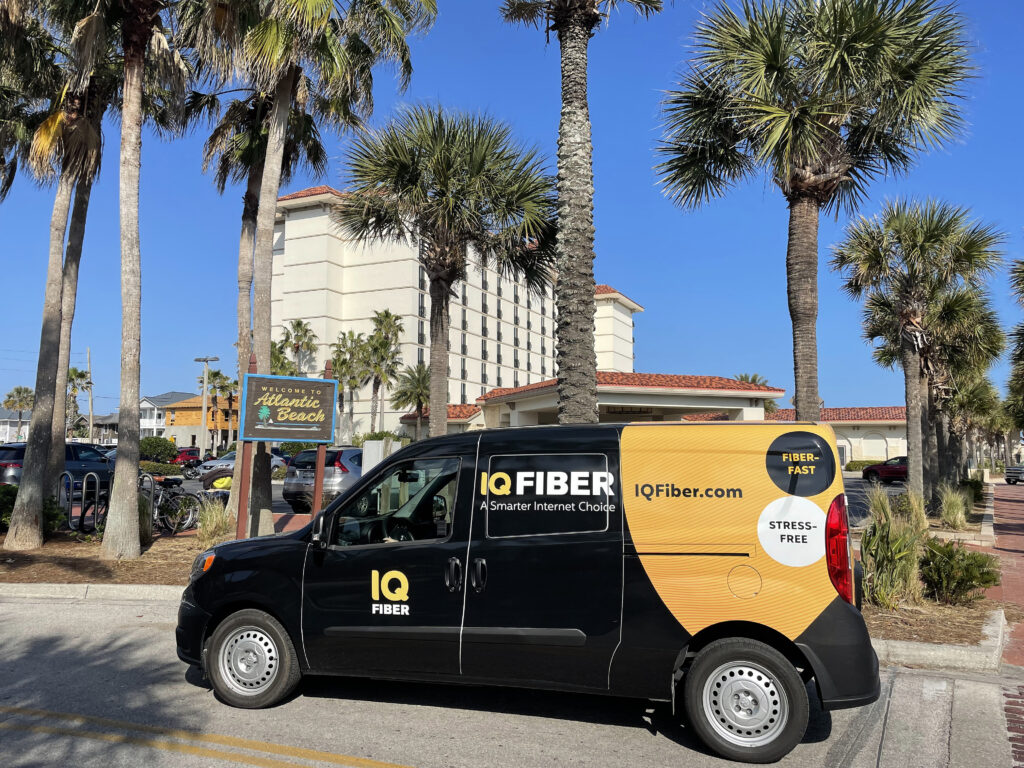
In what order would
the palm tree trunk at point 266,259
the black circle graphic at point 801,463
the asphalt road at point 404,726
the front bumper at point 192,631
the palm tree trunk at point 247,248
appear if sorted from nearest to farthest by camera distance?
the asphalt road at point 404,726, the black circle graphic at point 801,463, the front bumper at point 192,631, the palm tree trunk at point 266,259, the palm tree trunk at point 247,248

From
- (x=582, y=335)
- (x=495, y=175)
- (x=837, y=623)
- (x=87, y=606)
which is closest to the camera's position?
(x=837, y=623)

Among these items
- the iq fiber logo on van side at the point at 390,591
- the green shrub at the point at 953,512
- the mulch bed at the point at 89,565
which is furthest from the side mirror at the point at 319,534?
the green shrub at the point at 953,512

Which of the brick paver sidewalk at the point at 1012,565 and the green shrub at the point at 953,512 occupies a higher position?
the green shrub at the point at 953,512

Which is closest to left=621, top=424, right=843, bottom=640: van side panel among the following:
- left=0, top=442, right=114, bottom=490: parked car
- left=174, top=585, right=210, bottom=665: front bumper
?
left=174, top=585, right=210, bottom=665: front bumper

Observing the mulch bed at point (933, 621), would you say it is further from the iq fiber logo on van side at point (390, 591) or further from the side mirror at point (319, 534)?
the side mirror at point (319, 534)

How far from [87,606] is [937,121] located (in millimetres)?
13169

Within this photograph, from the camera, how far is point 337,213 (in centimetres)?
1599

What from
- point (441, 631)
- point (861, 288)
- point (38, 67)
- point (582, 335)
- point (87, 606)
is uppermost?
point (38, 67)

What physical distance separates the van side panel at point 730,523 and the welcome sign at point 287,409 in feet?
22.5

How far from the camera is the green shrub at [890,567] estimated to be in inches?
317

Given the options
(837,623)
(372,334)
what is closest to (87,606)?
(837,623)

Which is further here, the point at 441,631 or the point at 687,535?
the point at 441,631

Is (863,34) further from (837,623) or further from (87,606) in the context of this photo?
(87,606)

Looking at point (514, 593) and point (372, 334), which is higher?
point (372, 334)
